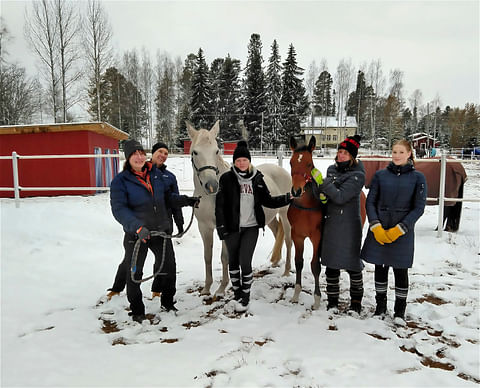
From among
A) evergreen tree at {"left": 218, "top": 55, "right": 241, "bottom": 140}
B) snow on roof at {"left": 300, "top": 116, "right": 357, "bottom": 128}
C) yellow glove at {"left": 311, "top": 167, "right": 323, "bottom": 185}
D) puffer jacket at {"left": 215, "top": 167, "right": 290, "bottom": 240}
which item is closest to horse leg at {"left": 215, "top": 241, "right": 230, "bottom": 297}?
puffer jacket at {"left": 215, "top": 167, "right": 290, "bottom": 240}

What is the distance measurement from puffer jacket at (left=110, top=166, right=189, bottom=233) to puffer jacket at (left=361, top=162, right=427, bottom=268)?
6.13 feet

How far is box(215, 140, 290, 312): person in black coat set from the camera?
286 centimetres

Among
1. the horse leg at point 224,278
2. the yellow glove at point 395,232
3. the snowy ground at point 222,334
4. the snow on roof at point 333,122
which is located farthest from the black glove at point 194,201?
the snow on roof at point 333,122

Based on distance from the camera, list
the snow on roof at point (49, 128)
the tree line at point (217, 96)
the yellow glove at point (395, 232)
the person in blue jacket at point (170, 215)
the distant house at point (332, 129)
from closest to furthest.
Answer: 1. the yellow glove at point (395, 232)
2. the person in blue jacket at point (170, 215)
3. the snow on roof at point (49, 128)
4. the tree line at point (217, 96)
5. the distant house at point (332, 129)

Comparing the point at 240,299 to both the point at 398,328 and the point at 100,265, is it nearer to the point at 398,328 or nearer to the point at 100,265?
the point at 398,328

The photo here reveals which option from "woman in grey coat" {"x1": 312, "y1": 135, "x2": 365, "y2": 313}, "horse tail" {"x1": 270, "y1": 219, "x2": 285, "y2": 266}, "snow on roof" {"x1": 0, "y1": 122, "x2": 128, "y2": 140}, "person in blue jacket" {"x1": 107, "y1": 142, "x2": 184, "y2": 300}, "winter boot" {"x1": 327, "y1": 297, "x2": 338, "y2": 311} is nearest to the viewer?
"woman in grey coat" {"x1": 312, "y1": 135, "x2": 365, "y2": 313}

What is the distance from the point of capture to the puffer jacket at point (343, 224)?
106 inches

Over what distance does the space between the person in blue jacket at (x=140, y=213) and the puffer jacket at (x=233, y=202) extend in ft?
1.01

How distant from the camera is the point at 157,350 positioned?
2250 millimetres

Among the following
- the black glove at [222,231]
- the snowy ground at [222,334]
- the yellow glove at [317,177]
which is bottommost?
the snowy ground at [222,334]

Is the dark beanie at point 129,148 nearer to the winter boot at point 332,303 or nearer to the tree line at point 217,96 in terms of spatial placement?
the winter boot at point 332,303

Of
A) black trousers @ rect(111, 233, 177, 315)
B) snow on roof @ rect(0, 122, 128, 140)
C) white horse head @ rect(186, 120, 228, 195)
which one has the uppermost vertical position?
snow on roof @ rect(0, 122, 128, 140)

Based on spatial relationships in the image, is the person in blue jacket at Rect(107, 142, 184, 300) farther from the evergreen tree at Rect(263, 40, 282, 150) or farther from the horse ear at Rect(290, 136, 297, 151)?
the evergreen tree at Rect(263, 40, 282, 150)

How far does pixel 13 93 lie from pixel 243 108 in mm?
20831
